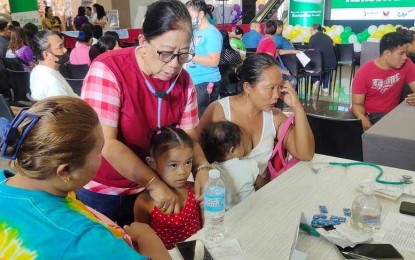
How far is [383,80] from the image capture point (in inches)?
121

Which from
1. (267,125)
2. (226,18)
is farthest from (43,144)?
(226,18)

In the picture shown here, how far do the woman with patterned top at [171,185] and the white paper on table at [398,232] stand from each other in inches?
27.4

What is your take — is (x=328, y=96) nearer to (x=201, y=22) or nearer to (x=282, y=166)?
(x=201, y=22)

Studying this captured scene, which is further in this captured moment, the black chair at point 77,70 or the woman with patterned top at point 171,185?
the black chair at point 77,70

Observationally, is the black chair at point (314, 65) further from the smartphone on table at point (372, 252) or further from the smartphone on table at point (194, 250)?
the smartphone on table at point (194, 250)

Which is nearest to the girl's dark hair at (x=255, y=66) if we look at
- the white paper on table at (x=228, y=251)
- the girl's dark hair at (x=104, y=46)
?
the white paper on table at (x=228, y=251)

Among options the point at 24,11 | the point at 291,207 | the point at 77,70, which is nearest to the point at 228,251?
the point at 291,207

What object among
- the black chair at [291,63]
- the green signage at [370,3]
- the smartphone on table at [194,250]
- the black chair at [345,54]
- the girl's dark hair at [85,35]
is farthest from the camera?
the green signage at [370,3]

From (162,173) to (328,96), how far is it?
5.29 meters

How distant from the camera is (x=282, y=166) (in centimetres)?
197

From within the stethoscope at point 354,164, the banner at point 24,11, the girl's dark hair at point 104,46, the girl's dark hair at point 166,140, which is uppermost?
the banner at point 24,11

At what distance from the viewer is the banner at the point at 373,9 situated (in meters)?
9.20

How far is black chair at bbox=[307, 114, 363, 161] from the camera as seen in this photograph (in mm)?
2219

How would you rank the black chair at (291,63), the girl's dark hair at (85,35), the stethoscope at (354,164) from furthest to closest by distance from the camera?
the black chair at (291,63)
the girl's dark hair at (85,35)
the stethoscope at (354,164)
